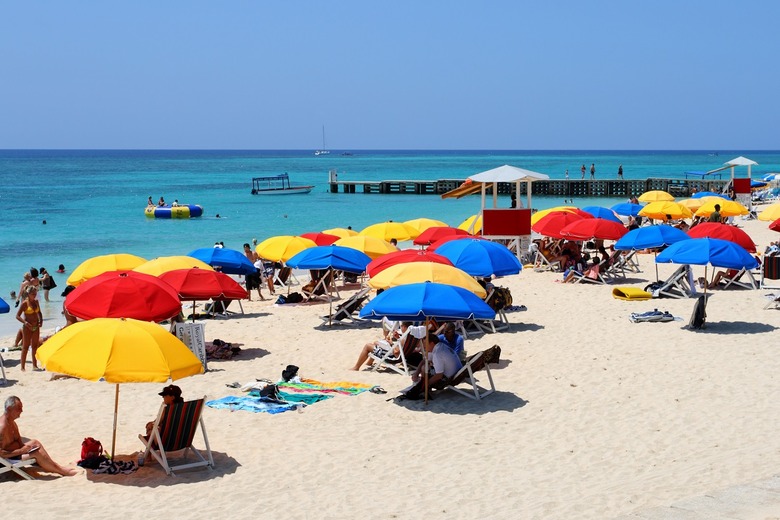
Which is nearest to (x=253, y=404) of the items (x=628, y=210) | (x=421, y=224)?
(x=421, y=224)

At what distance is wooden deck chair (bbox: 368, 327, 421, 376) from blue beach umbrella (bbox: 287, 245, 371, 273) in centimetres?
341

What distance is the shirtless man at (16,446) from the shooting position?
24.9 feet

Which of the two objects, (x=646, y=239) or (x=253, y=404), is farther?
(x=646, y=239)

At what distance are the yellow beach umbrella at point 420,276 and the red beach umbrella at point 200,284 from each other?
7.43 ft

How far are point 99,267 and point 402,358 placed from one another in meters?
6.13

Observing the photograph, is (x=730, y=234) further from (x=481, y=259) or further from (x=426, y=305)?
(x=426, y=305)

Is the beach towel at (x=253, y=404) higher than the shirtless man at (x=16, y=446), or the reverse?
the shirtless man at (x=16, y=446)

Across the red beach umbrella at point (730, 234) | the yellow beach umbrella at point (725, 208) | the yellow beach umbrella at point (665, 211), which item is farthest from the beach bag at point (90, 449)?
the yellow beach umbrella at point (725, 208)

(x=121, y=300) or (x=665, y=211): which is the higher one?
(x=121, y=300)

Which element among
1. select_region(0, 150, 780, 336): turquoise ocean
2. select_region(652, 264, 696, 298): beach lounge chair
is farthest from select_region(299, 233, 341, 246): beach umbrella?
select_region(652, 264, 696, 298): beach lounge chair

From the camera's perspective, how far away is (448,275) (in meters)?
11.3

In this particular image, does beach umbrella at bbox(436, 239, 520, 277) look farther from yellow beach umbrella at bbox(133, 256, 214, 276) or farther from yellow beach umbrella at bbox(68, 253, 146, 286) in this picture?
yellow beach umbrella at bbox(68, 253, 146, 286)

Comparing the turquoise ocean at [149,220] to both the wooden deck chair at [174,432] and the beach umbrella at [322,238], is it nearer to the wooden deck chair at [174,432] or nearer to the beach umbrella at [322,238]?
the beach umbrella at [322,238]

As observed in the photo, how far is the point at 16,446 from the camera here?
305 inches
